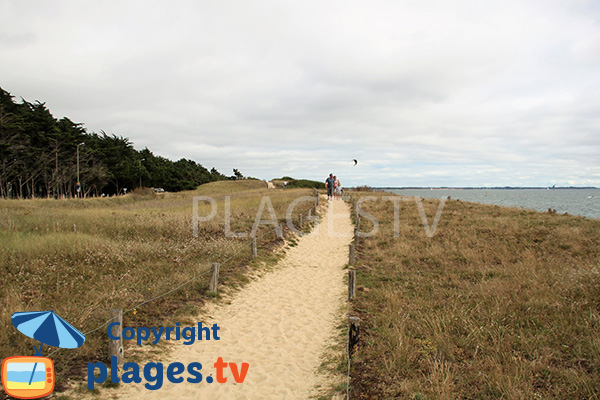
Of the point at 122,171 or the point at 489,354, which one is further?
the point at 122,171

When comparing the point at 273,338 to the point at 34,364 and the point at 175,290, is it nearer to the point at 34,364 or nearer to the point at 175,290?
the point at 175,290

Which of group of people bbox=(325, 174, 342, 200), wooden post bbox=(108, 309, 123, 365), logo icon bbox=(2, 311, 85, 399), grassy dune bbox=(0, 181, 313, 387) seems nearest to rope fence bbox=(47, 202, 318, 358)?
wooden post bbox=(108, 309, 123, 365)

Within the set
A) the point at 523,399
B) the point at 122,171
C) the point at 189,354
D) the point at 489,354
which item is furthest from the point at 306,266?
the point at 122,171

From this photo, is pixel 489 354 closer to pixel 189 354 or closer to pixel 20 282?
pixel 189 354

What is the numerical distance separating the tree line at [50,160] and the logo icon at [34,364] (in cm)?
4440

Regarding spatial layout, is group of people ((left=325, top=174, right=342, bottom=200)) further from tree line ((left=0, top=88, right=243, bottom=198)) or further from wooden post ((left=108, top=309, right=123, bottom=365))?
tree line ((left=0, top=88, right=243, bottom=198))

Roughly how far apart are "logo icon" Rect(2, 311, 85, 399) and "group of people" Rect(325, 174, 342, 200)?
30.0 metres

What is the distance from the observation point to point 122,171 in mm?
68625

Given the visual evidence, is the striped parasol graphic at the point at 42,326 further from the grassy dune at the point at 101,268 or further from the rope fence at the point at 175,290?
the grassy dune at the point at 101,268

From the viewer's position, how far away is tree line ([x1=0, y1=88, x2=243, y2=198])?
41281 mm

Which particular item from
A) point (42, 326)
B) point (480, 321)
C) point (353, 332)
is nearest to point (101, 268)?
point (42, 326)

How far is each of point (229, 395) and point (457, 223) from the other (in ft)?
61.1

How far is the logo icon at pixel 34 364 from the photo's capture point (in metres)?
4.27

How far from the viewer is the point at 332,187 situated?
3466 centimetres
